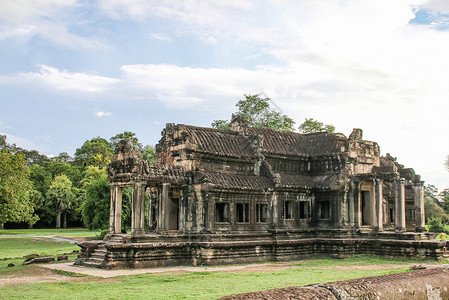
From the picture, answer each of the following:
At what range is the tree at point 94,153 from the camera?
73.6 m

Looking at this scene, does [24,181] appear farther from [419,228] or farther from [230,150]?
[419,228]

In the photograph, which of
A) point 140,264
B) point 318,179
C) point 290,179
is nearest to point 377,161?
point 318,179

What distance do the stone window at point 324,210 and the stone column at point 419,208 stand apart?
5.07 m

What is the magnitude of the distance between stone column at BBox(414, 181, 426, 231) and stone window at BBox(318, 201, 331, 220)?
5.07 metres

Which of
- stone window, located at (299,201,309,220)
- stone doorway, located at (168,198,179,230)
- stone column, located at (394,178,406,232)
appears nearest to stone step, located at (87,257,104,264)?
stone doorway, located at (168,198,179,230)

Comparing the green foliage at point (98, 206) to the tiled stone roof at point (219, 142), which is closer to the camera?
the tiled stone roof at point (219, 142)

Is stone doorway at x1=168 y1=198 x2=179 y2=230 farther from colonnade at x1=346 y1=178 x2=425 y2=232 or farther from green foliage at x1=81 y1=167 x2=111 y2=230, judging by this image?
green foliage at x1=81 y1=167 x2=111 y2=230

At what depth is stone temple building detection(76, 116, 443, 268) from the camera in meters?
21.3

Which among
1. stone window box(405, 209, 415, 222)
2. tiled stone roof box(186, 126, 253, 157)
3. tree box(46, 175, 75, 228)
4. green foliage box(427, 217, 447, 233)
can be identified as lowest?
green foliage box(427, 217, 447, 233)

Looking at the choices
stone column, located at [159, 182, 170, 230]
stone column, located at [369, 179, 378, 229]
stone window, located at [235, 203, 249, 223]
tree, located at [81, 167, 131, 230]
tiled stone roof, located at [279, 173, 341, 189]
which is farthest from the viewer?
tree, located at [81, 167, 131, 230]

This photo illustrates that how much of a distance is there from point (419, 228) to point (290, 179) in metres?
7.73

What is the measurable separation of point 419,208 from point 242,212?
10.8 meters

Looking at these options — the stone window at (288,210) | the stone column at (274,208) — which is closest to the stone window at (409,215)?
the stone window at (288,210)

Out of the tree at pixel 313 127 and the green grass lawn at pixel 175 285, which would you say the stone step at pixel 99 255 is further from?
the tree at pixel 313 127
